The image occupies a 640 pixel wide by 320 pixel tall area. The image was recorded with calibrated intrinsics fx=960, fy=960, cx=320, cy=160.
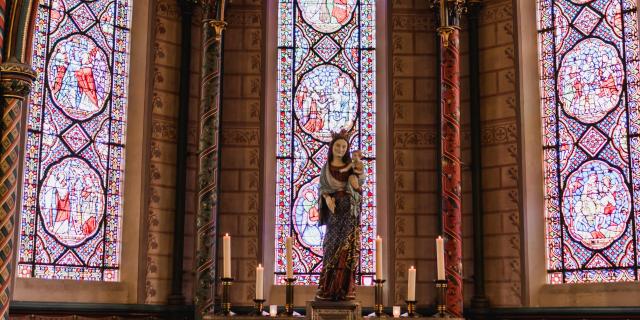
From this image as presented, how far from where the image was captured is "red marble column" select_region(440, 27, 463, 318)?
14305mm

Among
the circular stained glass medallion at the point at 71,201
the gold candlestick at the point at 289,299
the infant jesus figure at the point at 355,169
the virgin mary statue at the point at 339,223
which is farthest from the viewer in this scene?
the circular stained glass medallion at the point at 71,201

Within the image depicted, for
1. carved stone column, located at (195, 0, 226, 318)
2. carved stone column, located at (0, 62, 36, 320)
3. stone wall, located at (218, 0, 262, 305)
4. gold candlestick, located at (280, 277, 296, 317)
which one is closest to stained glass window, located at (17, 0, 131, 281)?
carved stone column, located at (0, 62, 36, 320)

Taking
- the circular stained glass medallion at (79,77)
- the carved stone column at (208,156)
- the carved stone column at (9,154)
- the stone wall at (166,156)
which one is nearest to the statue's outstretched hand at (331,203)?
the carved stone column at (208,156)

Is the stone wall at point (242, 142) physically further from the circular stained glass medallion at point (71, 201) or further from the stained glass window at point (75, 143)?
the circular stained glass medallion at point (71, 201)

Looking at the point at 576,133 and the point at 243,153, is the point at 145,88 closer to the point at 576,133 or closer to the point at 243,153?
the point at 243,153

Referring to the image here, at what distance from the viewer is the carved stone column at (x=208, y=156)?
564 inches

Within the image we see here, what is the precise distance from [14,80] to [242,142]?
387 cm

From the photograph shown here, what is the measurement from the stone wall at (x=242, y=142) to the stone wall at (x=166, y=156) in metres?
0.50

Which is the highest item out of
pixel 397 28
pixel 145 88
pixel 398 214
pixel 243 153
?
pixel 397 28

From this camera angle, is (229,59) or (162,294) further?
(229,59)

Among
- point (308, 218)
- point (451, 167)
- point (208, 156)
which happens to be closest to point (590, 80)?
point (451, 167)

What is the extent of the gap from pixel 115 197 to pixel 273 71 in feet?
11.0

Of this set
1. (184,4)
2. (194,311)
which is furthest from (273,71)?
(194,311)

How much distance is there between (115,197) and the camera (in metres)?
15.0
